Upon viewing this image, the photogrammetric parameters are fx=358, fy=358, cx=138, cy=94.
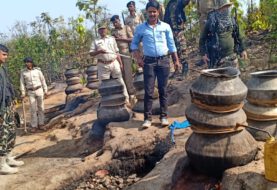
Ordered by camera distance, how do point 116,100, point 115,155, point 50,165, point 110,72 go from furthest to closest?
point 110,72, point 116,100, point 50,165, point 115,155

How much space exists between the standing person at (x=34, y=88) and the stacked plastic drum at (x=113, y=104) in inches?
105

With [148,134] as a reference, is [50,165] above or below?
below

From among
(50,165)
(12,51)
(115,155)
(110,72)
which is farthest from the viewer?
(12,51)

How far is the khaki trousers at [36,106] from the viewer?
8.94 metres

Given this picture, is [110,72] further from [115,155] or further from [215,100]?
[215,100]

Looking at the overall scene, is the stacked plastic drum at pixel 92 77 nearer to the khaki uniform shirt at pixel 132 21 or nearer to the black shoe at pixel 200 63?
the khaki uniform shirt at pixel 132 21

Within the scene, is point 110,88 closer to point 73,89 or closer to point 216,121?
point 216,121

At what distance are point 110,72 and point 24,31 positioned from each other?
12802mm

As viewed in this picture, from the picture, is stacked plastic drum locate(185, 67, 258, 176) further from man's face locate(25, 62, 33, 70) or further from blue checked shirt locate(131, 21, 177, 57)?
man's face locate(25, 62, 33, 70)

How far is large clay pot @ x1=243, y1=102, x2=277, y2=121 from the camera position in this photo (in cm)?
399

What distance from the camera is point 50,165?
620 centimetres

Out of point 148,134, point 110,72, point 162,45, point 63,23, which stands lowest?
point 148,134

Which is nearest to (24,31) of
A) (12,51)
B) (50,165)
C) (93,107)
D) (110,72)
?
(12,51)

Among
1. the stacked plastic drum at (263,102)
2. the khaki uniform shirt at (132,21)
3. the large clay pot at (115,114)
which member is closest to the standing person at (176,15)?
the khaki uniform shirt at (132,21)
